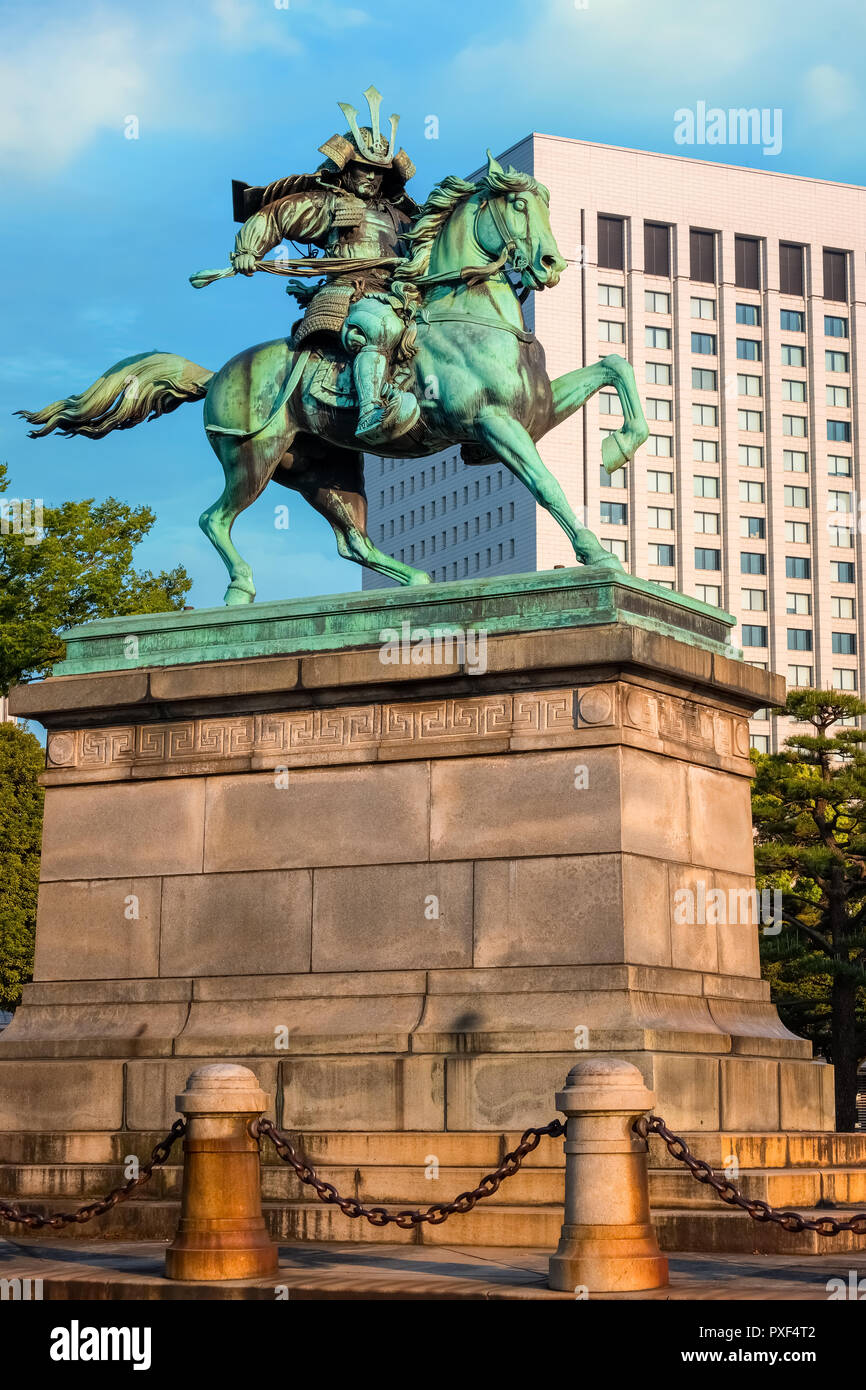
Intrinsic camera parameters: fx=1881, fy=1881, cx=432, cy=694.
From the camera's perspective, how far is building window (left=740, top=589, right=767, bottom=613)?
122 meters

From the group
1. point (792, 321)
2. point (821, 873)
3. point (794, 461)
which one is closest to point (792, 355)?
point (792, 321)

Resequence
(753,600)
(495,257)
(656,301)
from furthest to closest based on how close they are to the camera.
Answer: (753,600) → (656,301) → (495,257)

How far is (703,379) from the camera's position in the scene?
409ft

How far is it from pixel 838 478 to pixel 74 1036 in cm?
11796

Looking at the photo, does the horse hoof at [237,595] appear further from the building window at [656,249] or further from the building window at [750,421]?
the building window at [750,421]

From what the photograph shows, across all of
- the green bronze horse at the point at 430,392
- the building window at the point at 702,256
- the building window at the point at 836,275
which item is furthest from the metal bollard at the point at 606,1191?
the building window at the point at 836,275

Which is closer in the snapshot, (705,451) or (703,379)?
(705,451)

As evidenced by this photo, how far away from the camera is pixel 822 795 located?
131 ft

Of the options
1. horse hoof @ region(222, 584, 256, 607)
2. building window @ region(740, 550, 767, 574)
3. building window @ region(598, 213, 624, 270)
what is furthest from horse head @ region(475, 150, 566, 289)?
building window @ region(740, 550, 767, 574)

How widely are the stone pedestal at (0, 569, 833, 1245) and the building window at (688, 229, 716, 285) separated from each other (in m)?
113

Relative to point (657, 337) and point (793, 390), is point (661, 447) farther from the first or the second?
point (793, 390)

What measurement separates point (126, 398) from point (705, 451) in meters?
110

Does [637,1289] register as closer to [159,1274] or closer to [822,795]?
[159,1274]

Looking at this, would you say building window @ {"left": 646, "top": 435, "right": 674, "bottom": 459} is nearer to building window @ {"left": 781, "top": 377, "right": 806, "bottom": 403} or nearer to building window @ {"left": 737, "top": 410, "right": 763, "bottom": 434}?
building window @ {"left": 737, "top": 410, "right": 763, "bottom": 434}
